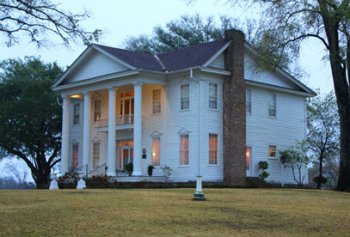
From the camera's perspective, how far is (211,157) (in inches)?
1294

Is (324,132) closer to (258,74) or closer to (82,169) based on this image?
(258,74)

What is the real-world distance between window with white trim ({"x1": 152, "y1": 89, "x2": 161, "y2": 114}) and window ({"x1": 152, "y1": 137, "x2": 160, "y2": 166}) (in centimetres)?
170

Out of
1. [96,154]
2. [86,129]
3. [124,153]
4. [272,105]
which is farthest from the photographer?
[96,154]

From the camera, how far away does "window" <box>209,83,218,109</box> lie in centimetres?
3322

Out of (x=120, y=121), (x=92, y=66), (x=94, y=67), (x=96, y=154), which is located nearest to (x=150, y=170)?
(x=120, y=121)

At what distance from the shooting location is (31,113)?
4366 centimetres

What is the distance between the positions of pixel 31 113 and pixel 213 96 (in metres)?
16.6

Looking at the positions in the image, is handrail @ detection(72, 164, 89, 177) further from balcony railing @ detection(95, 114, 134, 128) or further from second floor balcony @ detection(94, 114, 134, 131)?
balcony railing @ detection(95, 114, 134, 128)

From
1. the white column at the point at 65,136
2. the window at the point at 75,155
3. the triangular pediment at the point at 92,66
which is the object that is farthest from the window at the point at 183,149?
the window at the point at 75,155

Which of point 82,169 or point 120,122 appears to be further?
point 82,169

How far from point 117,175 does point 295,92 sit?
527 inches

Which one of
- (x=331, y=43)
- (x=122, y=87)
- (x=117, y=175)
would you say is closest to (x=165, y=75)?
(x=122, y=87)

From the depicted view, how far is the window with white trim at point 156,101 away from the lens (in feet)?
115

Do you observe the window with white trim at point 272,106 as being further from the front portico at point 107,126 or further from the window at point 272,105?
the front portico at point 107,126
